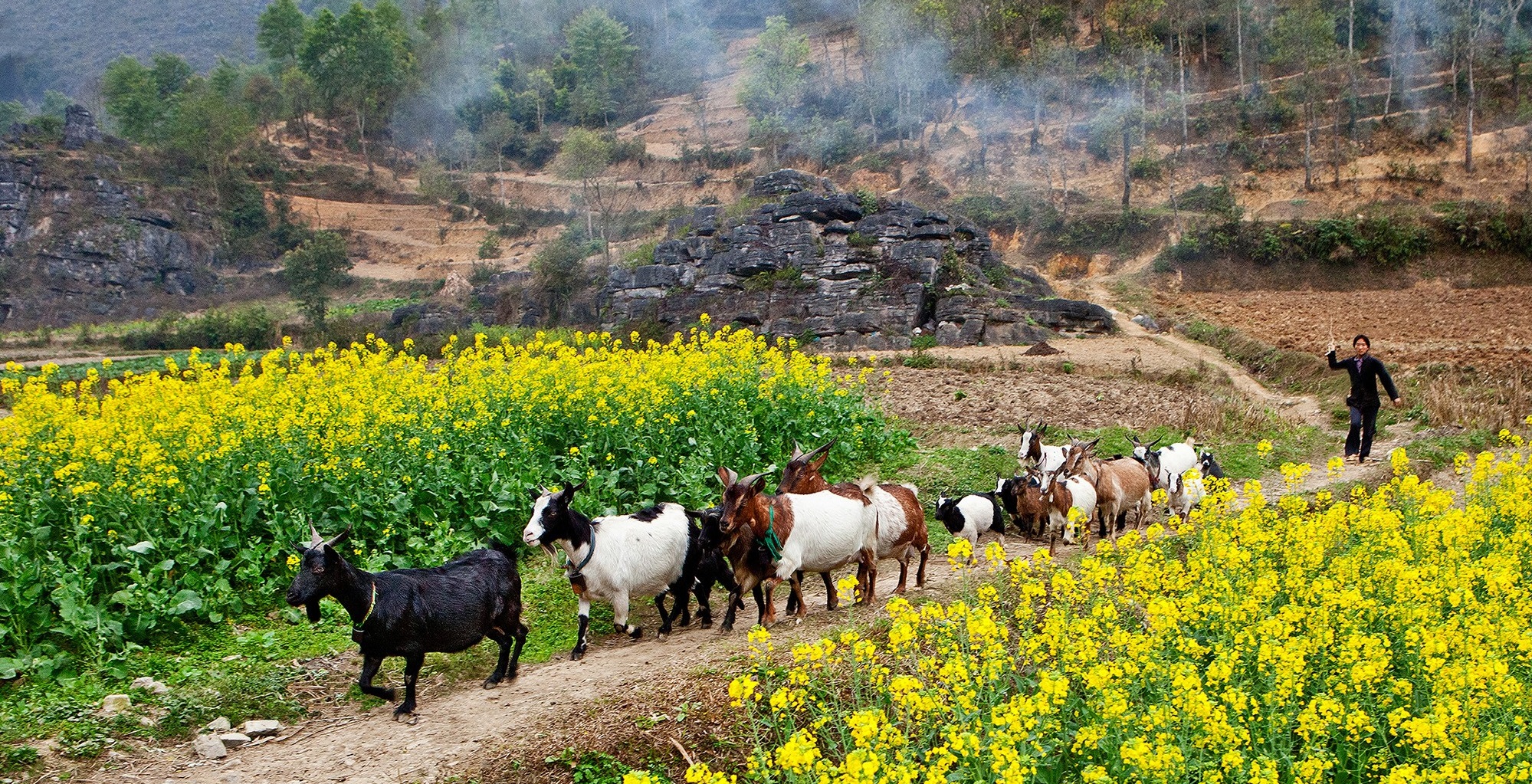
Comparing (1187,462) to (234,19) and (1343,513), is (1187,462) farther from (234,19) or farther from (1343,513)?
(234,19)

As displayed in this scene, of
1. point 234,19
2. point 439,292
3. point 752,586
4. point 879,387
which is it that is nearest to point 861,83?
point 439,292

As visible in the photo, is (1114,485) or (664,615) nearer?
(664,615)

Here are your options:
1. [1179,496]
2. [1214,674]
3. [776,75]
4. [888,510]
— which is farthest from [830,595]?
[776,75]

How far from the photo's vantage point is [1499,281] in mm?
40125


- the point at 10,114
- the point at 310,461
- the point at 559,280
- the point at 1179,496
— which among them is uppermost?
the point at 10,114

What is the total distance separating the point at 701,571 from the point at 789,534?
868 millimetres

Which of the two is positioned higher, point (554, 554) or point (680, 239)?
point (680, 239)

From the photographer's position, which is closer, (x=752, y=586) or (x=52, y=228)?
(x=752, y=586)

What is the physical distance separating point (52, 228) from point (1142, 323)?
62969 millimetres

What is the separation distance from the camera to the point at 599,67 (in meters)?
95.9

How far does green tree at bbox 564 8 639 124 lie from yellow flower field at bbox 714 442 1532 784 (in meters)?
89.5

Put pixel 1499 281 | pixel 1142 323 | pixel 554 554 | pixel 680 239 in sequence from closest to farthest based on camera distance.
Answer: pixel 554 554 < pixel 1142 323 < pixel 1499 281 < pixel 680 239

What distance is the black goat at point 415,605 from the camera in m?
7.23

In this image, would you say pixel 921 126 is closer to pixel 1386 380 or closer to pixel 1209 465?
pixel 1386 380
